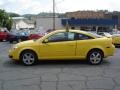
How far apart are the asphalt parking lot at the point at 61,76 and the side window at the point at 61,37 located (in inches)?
37.6

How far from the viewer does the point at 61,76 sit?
9484 mm

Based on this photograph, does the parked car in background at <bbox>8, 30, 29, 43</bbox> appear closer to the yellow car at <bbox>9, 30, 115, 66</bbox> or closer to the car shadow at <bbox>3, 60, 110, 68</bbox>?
the car shadow at <bbox>3, 60, 110, 68</bbox>

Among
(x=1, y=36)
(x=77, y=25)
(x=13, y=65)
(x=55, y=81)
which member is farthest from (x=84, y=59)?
(x=77, y=25)

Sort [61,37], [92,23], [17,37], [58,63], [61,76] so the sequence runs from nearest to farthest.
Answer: [61,76]
[61,37]
[58,63]
[17,37]
[92,23]

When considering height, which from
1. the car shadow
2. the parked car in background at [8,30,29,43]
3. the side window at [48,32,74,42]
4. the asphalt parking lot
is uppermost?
the side window at [48,32,74,42]

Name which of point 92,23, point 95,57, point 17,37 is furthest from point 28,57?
point 92,23

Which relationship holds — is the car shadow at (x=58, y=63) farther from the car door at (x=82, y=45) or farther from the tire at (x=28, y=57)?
the car door at (x=82, y=45)

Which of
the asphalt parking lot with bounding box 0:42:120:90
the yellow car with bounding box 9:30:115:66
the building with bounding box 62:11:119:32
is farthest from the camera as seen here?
the building with bounding box 62:11:119:32

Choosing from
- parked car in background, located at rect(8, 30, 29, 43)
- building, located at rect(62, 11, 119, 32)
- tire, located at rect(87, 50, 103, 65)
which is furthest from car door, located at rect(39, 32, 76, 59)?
building, located at rect(62, 11, 119, 32)

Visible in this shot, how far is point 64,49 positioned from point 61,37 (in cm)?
50

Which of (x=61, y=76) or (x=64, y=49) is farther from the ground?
(x=64, y=49)

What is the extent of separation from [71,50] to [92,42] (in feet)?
2.81

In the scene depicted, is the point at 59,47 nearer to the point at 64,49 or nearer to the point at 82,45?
the point at 64,49

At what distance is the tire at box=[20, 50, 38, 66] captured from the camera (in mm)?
11688
